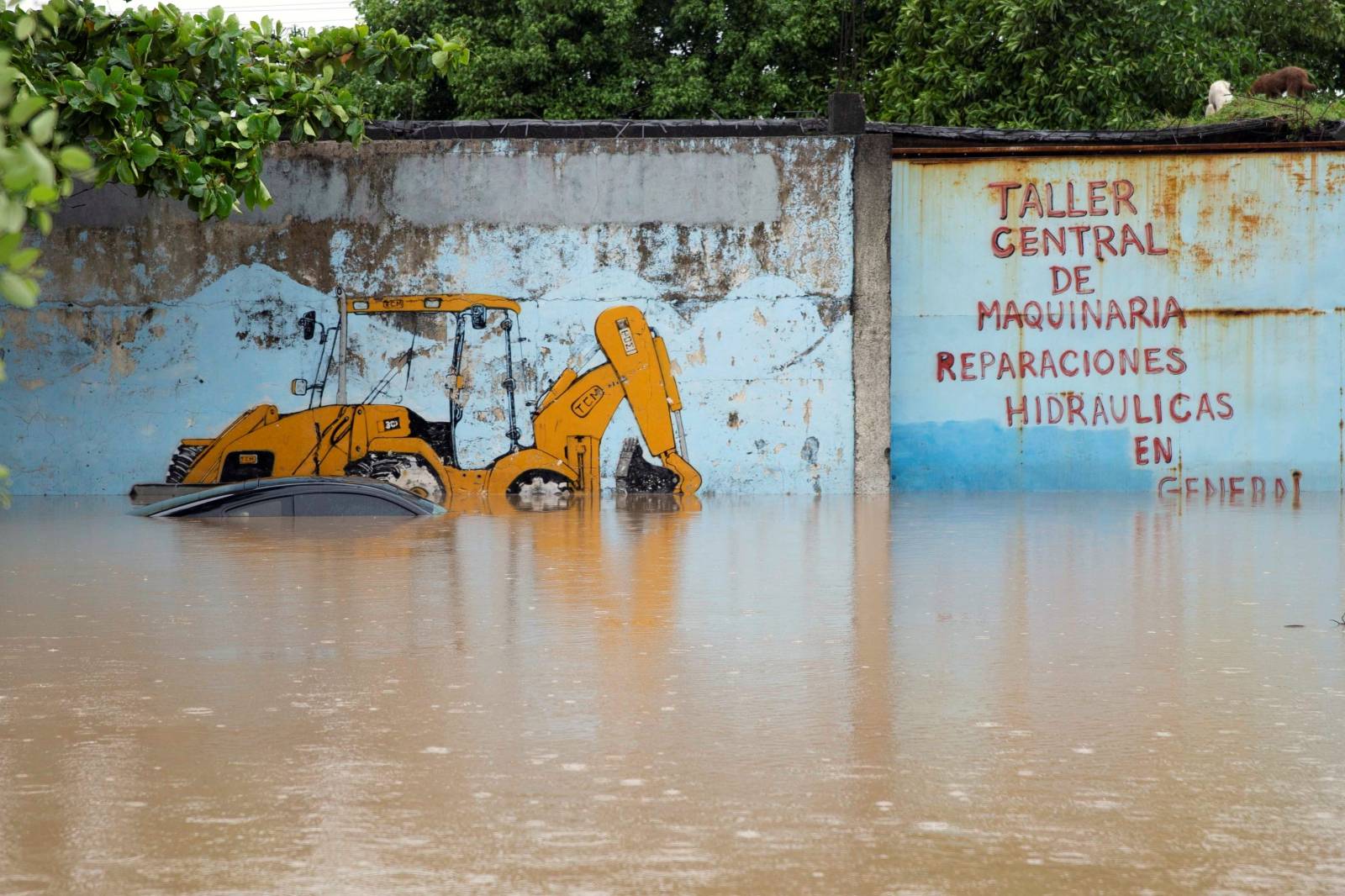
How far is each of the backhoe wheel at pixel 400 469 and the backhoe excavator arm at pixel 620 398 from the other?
1.19m

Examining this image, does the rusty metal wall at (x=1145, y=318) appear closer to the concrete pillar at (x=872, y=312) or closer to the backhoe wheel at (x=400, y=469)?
the concrete pillar at (x=872, y=312)

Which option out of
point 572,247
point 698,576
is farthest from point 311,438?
point 698,576

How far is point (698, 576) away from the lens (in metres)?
8.43

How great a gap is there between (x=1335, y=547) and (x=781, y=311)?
265 inches

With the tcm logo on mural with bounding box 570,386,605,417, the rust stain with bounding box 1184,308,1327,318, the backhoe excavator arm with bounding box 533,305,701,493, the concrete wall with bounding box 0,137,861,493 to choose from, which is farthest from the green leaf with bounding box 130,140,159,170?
the rust stain with bounding box 1184,308,1327,318

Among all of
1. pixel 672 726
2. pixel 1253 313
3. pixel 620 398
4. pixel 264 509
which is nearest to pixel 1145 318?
pixel 1253 313

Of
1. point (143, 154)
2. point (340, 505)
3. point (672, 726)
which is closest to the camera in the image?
point (672, 726)

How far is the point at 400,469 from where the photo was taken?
15594 millimetres

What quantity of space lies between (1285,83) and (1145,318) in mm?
4441

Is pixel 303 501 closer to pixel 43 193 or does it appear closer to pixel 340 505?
pixel 340 505

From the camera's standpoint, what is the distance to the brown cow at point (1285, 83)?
17375 mm

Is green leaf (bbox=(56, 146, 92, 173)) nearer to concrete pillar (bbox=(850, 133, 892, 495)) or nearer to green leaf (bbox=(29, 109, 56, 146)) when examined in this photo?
green leaf (bbox=(29, 109, 56, 146))

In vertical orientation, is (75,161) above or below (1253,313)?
below

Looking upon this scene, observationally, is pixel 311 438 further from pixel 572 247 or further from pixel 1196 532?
pixel 1196 532
